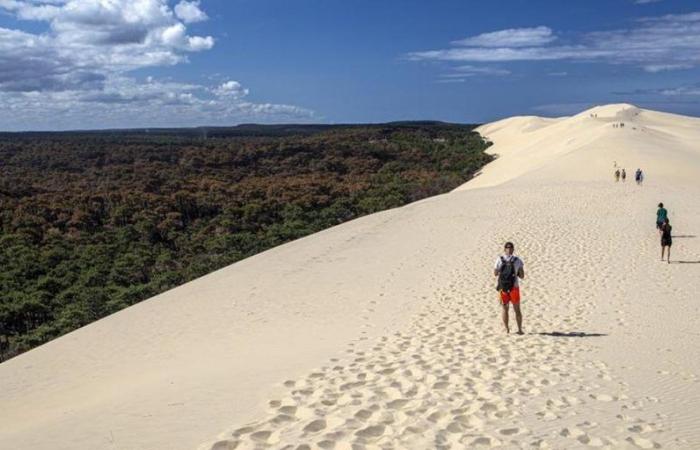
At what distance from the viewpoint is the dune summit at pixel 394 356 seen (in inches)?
239

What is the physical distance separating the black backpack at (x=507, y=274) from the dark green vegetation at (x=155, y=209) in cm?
1507

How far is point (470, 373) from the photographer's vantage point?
7.78 meters

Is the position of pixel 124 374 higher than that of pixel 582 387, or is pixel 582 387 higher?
pixel 582 387

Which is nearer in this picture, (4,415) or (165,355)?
(4,415)

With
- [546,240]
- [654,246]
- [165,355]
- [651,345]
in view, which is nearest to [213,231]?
[546,240]

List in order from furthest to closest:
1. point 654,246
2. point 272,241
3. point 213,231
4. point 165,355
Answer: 1. point 213,231
2. point 272,241
3. point 654,246
4. point 165,355

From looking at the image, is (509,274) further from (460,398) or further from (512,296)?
(460,398)

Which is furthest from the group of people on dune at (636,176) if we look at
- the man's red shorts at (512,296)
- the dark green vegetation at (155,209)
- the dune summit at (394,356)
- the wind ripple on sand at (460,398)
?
the man's red shorts at (512,296)

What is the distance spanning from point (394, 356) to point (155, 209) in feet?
126

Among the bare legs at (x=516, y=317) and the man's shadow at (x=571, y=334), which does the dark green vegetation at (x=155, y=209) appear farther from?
the man's shadow at (x=571, y=334)

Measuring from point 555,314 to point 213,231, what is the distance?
30.1 m

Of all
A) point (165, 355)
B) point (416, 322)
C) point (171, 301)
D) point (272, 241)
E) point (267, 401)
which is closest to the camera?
point (267, 401)

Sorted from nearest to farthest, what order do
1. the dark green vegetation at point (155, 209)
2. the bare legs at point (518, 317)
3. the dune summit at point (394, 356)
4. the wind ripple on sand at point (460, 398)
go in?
the wind ripple on sand at point (460, 398) < the dune summit at point (394, 356) < the bare legs at point (518, 317) < the dark green vegetation at point (155, 209)

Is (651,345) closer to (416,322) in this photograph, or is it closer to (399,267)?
(416,322)
